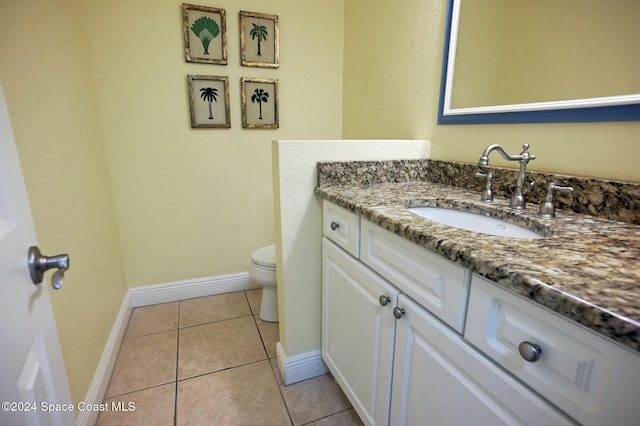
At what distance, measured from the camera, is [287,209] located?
1299 millimetres

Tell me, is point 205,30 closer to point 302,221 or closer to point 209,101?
point 209,101

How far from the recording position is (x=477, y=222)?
1.06 m

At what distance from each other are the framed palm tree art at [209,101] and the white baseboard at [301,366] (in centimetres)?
139

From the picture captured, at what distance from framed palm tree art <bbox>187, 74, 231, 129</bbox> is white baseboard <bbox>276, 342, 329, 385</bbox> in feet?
4.56

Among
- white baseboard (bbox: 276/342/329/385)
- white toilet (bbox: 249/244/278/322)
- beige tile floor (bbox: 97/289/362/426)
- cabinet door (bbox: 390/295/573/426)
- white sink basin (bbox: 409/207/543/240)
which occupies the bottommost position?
beige tile floor (bbox: 97/289/362/426)

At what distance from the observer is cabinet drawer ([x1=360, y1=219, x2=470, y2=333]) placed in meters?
0.68

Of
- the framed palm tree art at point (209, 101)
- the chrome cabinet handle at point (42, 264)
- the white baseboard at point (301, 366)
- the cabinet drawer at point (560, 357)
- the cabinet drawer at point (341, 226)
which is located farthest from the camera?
the framed palm tree art at point (209, 101)

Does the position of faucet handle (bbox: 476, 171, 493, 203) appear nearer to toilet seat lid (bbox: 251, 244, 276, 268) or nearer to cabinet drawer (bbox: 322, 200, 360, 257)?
cabinet drawer (bbox: 322, 200, 360, 257)

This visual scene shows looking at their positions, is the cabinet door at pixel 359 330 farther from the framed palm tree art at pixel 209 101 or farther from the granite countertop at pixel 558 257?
the framed palm tree art at pixel 209 101

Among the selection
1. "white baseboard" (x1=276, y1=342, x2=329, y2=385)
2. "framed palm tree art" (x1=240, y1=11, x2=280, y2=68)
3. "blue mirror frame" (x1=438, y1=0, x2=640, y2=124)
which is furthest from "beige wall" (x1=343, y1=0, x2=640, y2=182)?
"white baseboard" (x1=276, y1=342, x2=329, y2=385)

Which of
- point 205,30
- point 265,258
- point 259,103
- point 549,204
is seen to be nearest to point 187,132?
point 259,103

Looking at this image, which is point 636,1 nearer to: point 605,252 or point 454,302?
point 605,252

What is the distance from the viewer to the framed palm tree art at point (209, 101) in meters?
1.93

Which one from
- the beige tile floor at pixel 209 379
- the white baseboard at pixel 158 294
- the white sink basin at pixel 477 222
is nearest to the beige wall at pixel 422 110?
the white sink basin at pixel 477 222
